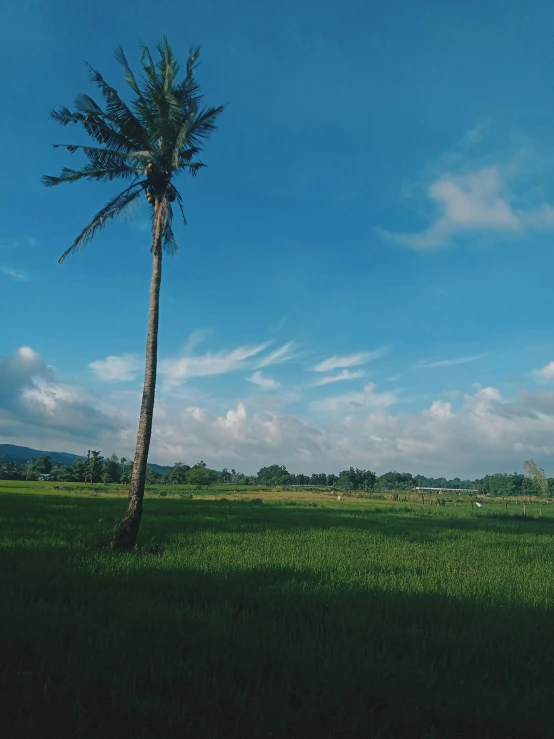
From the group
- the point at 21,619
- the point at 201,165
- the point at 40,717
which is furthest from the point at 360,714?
the point at 201,165

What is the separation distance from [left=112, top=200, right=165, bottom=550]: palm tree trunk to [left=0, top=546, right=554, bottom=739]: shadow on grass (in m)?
4.73

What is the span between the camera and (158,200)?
14.5m

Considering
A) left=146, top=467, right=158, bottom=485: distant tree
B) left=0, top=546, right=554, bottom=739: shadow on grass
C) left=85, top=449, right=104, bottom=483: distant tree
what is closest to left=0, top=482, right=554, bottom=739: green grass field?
left=0, top=546, right=554, bottom=739: shadow on grass

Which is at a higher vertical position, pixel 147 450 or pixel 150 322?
pixel 150 322

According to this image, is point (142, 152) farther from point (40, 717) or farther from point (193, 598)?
point (40, 717)

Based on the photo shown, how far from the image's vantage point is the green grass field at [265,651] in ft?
12.2

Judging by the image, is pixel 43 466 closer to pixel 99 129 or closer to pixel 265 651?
pixel 99 129

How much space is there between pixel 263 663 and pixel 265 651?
252 mm

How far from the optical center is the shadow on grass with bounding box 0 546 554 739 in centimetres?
369

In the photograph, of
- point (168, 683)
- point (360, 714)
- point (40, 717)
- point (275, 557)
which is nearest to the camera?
point (40, 717)

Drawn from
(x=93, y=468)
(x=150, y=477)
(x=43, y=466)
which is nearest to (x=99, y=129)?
(x=93, y=468)

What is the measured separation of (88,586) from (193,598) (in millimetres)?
1673

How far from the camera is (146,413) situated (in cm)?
1340

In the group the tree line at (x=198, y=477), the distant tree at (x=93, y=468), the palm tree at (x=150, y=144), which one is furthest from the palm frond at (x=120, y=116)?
the distant tree at (x=93, y=468)
